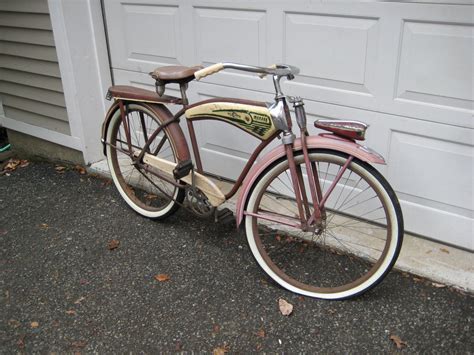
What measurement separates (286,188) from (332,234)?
1.70 feet

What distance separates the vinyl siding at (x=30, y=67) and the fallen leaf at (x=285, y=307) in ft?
7.97

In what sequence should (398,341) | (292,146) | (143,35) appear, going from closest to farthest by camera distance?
(398,341)
(292,146)
(143,35)

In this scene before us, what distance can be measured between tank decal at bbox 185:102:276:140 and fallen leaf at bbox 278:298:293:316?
854 millimetres

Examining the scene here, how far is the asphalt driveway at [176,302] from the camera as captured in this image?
2432 mm

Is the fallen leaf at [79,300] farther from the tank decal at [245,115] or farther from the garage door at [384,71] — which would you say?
the garage door at [384,71]

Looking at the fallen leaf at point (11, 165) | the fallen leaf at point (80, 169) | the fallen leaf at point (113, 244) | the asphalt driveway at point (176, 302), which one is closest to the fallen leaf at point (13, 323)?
the asphalt driveway at point (176, 302)

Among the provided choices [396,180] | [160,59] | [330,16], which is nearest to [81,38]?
[160,59]

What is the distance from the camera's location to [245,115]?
8.70ft

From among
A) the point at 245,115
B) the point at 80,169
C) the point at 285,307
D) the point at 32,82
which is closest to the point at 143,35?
the point at 32,82

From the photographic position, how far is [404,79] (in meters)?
2.75

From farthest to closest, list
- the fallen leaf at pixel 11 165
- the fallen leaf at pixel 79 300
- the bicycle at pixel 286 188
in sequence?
the fallen leaf at pixel 11 165 → the fallen leaf at pixel 79 300 → the bicycle at pixel 286 188

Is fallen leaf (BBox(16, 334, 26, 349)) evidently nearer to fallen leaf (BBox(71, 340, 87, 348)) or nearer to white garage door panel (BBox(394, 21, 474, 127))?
fallen leaf (BBox(71, 340, 87, 348))

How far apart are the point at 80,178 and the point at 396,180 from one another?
8.05ft

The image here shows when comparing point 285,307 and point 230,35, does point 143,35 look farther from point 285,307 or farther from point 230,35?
point 285,307
